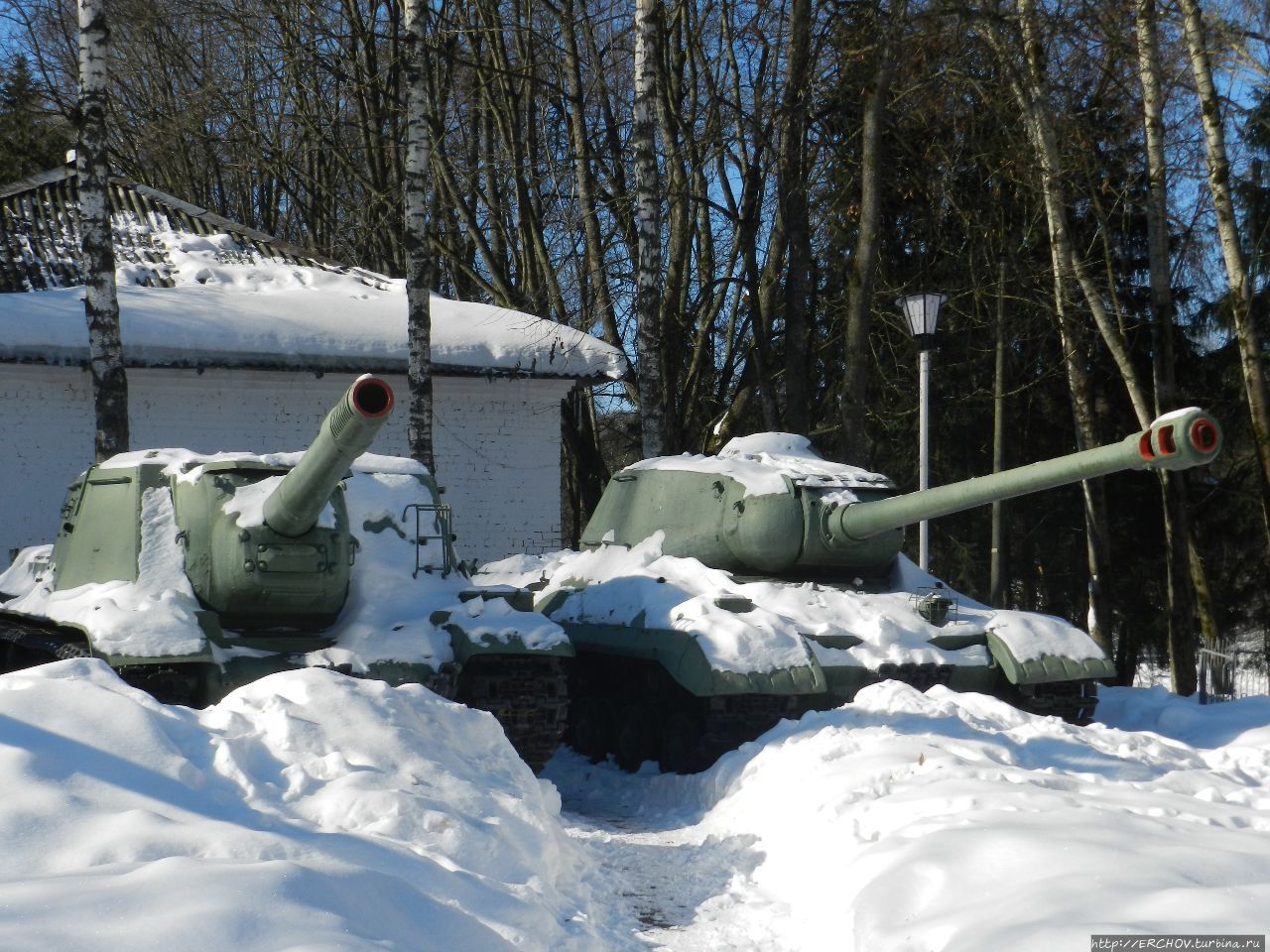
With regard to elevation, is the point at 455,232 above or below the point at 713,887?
above

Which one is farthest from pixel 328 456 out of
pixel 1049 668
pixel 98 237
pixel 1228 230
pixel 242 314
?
pixel 1228 230

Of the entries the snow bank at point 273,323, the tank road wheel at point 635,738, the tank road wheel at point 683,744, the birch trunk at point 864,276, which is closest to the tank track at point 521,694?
the tank road wheel at point 683,744

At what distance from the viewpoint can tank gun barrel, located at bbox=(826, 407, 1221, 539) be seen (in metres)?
6.68

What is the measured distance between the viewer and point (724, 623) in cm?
913

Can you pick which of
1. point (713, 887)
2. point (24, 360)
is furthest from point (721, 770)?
point (24, 360)

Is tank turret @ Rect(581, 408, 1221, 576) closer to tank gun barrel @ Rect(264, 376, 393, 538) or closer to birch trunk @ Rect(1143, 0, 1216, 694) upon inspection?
tank gun barrel @ Rect(264, 376, 393, 538)

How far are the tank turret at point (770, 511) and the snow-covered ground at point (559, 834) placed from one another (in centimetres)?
161

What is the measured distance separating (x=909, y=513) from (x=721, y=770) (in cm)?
204

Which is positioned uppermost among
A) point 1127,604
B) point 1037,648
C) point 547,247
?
point 547,247

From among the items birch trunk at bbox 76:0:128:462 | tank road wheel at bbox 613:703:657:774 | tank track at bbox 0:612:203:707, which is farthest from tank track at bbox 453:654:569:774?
birch trunk at bbox 76:0:128:462

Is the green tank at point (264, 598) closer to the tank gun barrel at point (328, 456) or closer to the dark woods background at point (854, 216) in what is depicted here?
the tank gun barrel at point (328, 456)

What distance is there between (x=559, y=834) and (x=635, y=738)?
384 centimetres

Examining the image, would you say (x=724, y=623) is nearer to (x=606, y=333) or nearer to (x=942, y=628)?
(x=942, y=628)

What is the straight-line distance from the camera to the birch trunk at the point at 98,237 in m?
11.8
